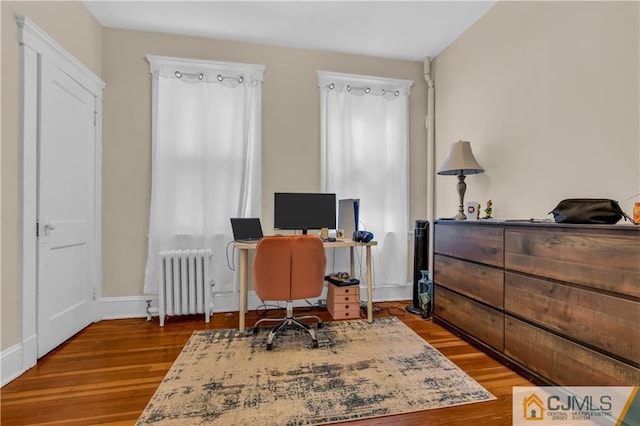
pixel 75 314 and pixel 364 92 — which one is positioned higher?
pixel 364 92

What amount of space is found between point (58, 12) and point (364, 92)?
290 cm

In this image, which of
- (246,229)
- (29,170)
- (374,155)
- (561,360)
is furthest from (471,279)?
(29,170)

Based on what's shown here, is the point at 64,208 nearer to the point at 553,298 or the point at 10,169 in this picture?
the point at 10,169

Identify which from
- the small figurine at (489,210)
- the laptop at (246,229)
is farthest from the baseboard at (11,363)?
the small figurine at (489,210)

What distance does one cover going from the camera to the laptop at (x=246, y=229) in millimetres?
3123

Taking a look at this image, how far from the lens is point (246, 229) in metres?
3.16

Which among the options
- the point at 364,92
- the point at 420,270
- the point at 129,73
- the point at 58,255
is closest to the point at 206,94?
the point at 129,73

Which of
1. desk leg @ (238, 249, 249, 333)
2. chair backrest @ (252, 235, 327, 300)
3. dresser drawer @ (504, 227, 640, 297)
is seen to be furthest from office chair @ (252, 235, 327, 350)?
dresser drawer @ (504, 227, 640, 297)

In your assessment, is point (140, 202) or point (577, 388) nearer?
point (577, 388)

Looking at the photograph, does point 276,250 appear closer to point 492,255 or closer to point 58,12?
point 492,255

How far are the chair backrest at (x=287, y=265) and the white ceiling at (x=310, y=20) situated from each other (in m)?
2.16

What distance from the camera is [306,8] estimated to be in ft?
9.52

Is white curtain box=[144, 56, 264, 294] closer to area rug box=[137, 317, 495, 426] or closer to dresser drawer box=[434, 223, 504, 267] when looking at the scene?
area rug box=[137, 317, 495, 426]

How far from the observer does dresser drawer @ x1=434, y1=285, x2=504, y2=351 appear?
228 cm
